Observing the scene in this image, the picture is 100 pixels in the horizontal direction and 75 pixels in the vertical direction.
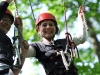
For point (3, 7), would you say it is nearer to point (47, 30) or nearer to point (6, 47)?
point (6, 47)

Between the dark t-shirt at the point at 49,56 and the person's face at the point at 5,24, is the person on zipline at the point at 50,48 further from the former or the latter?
the person's face at the point at 5,24

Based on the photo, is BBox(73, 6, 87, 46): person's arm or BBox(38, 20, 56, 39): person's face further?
BBox(73, 6, 87, 46): person's arm

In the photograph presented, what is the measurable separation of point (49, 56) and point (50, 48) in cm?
14

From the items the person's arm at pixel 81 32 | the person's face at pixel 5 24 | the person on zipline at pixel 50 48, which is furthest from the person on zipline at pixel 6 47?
the person's arm at pixel 81 32

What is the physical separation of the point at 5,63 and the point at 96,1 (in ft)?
18.5

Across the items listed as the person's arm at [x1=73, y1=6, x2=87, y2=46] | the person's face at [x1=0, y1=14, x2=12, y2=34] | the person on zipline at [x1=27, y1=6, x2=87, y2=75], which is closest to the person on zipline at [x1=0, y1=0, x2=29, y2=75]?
the person's face at [x1=0, y1=14, x2=12, y2=34]

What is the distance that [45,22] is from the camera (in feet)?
13.0

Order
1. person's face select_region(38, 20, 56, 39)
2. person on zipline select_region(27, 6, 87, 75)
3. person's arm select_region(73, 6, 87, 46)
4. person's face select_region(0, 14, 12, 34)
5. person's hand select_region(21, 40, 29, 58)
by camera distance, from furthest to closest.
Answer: person's arm select_region(73, 6, 87, 46), person's face select_region(38, 20, 56, 39), person on zipline select_region(27, 6, 87, 75), person's face select_region(0, 14, 12, 34), person's hand select_region(21, 40, 29, 58)

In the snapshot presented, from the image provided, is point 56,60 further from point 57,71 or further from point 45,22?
point 45,22

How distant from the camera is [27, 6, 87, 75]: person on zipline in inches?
144

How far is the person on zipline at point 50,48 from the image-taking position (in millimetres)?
3646

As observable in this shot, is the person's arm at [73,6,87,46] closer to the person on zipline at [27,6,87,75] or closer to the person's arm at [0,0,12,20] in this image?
the person on zipline at [27,6,87,75]

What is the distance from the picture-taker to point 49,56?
3688 millimetres

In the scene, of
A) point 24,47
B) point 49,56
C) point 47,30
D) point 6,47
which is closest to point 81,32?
point 47,30
